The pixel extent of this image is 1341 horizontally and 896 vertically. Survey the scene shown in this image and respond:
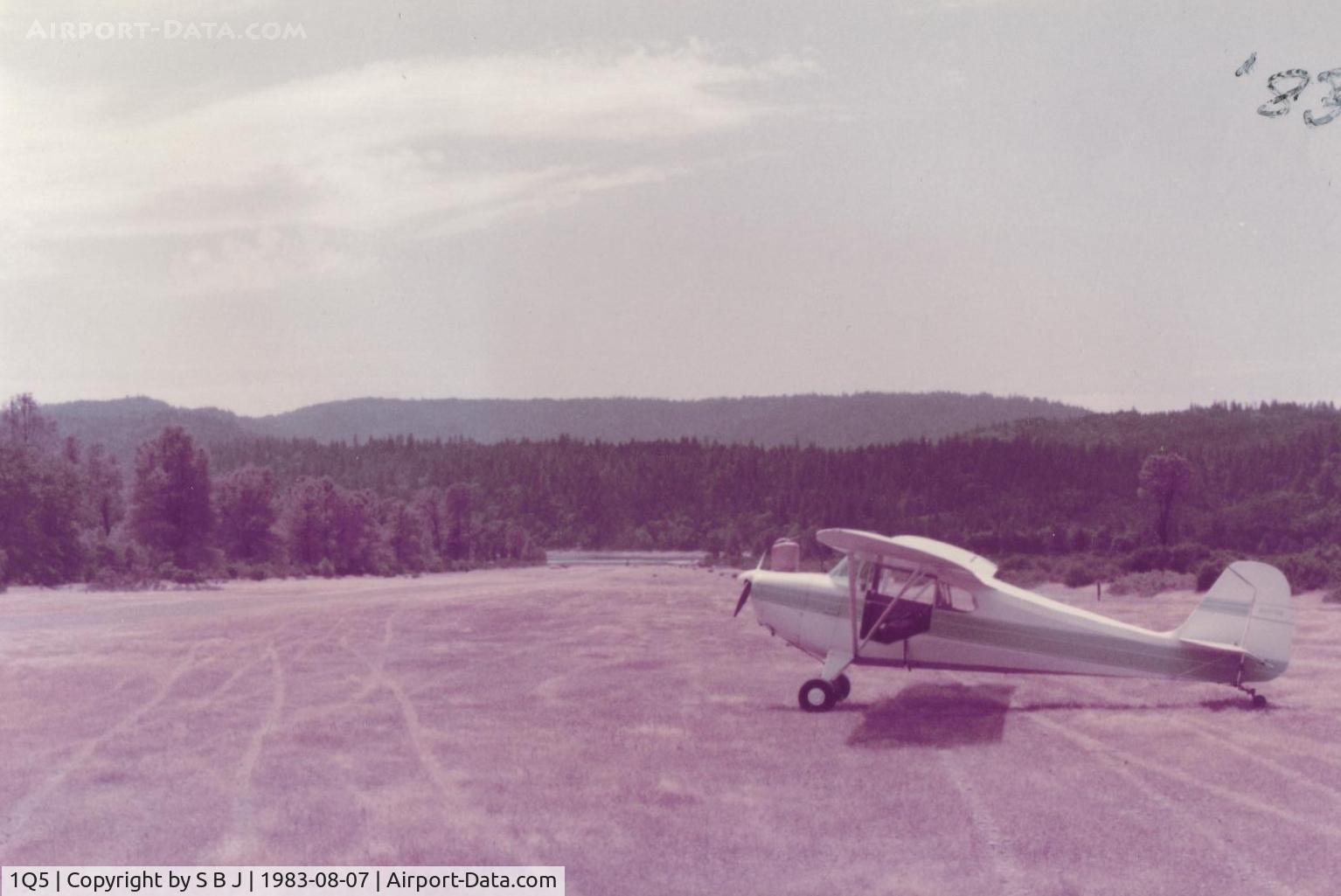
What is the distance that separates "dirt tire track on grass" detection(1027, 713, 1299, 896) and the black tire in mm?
2565

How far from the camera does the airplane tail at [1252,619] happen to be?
1416 centimetres

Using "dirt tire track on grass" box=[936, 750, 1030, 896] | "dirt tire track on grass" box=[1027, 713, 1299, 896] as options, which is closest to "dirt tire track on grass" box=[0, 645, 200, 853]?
"dirt tire track on grass" box=[936, 750, 1030, 896]

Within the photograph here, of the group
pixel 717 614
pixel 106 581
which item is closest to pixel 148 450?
pixel 106 581

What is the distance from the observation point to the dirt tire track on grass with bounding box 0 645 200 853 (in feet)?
30.9

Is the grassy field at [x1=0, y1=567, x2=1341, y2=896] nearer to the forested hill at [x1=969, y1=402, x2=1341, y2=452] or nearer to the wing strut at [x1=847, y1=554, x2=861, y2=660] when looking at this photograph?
the wing strut at [x1=847, y1=554, x2=861, y2=660]

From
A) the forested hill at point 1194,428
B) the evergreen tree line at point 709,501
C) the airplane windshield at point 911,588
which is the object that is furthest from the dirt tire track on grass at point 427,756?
the forested hill at point 1194,428

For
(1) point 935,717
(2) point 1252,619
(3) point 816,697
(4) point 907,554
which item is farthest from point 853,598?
(2) point 1252,619

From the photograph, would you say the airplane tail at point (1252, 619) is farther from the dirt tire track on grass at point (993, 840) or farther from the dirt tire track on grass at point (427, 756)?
the dirt tire track on grass at point (427, 756)

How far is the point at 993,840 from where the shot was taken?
8.64 m

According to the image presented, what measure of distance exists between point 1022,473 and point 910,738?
97075mm

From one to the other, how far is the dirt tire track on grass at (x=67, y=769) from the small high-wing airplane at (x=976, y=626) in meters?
8.61

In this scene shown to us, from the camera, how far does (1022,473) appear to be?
4134 inches

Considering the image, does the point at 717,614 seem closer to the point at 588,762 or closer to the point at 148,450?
the point at 588,762
